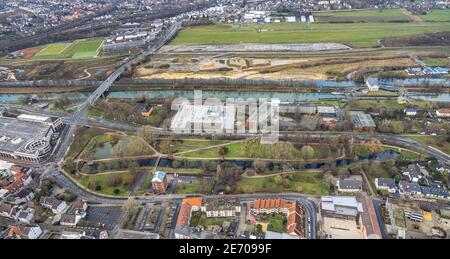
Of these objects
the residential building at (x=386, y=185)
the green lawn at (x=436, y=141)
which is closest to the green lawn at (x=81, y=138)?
the residential building at (x=386, y=185)

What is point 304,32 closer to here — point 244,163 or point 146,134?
point 244,163

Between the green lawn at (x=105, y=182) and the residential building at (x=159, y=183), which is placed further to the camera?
the green lawn at (x=105, y=182)

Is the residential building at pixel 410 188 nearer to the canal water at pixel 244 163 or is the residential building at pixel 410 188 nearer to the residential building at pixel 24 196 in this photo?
the canal water at pixel 244 163

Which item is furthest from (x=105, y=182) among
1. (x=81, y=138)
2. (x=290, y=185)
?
(x=290, y=185)

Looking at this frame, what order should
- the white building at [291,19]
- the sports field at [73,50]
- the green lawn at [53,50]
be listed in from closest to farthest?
the sports field at [73,50] → the green lawn at [53,50] → the white building at [291,19]
